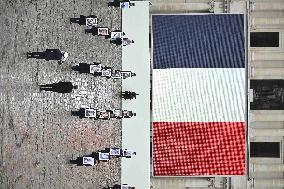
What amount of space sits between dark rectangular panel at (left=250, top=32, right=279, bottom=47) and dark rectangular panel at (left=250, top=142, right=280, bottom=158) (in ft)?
13.5

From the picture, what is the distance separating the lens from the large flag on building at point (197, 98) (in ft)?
84.4

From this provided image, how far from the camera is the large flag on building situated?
84.4ft

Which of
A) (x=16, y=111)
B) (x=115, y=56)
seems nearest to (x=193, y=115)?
(x=115, y=56)

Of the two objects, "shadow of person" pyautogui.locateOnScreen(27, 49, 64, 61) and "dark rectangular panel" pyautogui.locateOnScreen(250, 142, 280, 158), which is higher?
"shadow of person" pyautogui.locateOnScreen(27, 49, 64, 61)

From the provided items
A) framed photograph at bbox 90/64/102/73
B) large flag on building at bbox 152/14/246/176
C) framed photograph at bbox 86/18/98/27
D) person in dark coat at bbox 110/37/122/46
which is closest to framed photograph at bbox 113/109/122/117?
large flag on building at bbox 152/14/246/176

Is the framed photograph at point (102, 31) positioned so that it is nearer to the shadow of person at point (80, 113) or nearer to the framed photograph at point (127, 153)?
the shadow of person at point (80, 113)

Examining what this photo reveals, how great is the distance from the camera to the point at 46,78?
63.0ft

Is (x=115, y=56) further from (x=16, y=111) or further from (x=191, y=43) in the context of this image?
(x=16, y=111)

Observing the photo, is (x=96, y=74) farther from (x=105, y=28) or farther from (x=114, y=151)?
(x=114, y=151)

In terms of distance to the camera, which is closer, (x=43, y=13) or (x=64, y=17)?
(x=43, y=13)

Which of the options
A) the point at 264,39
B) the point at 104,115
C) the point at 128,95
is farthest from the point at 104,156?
the point at 264,39

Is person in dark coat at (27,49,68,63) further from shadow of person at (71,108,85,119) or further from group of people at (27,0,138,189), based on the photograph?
shadow of person at (71,108,85,119)

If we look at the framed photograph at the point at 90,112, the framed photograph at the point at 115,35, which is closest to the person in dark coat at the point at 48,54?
the framed photograph at the point at 90,112

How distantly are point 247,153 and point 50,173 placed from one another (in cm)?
978
